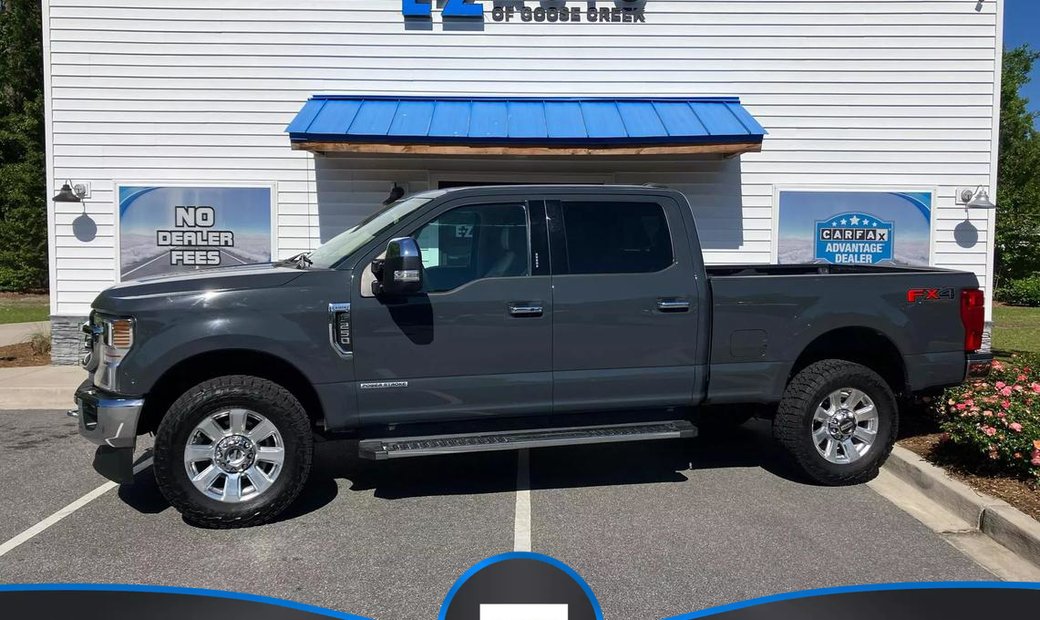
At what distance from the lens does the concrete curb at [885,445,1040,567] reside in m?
4.31

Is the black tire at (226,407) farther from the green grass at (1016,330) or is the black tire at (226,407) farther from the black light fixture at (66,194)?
the green grass at (1016,330)

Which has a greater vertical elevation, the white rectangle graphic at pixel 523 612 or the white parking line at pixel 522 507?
the white rectangle graphic at pixel 523 612

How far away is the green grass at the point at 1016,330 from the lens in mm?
11672

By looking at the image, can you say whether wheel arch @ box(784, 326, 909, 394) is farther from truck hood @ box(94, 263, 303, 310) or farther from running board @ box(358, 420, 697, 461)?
truck hood @ box(94, 263, 303, 310)

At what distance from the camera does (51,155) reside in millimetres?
10555

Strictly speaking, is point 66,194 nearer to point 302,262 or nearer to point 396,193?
point 396,193

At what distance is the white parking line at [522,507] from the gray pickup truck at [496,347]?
19.1 inches

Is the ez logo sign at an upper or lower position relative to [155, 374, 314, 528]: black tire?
upper

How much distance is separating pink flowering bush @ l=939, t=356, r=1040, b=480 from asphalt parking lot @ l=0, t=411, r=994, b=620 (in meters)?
0.78

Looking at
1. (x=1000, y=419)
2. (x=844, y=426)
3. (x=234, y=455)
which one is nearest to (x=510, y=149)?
(x=844, y=426)

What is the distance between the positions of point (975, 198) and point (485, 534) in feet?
30.8

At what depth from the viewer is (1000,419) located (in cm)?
529

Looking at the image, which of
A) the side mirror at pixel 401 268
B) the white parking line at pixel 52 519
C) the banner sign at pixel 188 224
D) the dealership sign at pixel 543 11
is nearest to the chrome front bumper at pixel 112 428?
the white parking line at pixel 52 519

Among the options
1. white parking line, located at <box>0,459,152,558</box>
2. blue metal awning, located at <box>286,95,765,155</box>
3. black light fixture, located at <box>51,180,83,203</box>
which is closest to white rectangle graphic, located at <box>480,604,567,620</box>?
white parking line, located at <box>0,459,152,558</box>
